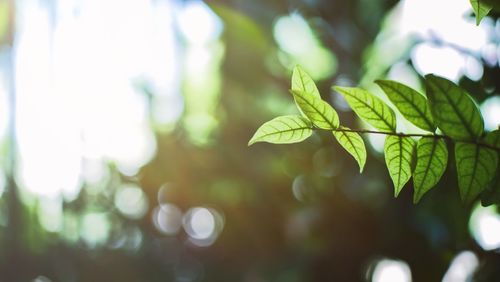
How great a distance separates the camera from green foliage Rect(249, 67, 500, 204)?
0.41m

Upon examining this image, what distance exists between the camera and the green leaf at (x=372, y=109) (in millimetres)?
445

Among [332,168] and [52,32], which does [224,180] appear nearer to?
[332,168]

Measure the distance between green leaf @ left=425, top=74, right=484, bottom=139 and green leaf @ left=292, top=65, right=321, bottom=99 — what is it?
0.35 feet

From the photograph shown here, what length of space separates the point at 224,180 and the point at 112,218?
71cm

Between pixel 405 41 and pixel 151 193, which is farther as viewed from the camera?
pixel 151 193

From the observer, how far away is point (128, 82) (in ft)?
8.45

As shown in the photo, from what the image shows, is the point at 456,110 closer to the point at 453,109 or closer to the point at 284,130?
the point at 453,109

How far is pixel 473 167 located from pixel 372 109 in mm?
100

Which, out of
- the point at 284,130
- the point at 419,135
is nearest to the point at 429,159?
the point at 419,135

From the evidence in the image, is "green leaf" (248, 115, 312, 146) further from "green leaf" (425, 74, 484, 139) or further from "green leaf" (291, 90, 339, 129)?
"green leaf" (425, 74, 484, 139)

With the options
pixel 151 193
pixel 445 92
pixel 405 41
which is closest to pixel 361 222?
pixel 405 41

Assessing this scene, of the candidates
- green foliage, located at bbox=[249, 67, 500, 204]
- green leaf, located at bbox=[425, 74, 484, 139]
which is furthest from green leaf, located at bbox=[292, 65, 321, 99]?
green leaf, located at bbox=[425, 74, 484, 139]

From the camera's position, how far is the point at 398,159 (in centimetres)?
45

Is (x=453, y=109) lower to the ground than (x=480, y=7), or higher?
lower
